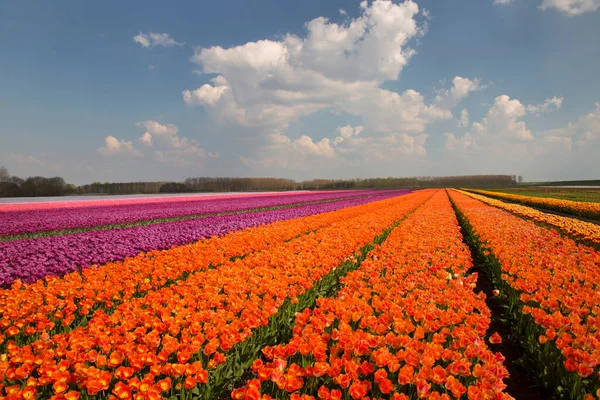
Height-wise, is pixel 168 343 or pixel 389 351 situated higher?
pixel 168 343

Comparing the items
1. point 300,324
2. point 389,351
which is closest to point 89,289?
point 300,324

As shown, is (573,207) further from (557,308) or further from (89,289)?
(89,289)

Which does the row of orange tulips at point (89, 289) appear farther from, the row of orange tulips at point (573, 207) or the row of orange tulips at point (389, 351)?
the row of orange tulips at point (573, 207)

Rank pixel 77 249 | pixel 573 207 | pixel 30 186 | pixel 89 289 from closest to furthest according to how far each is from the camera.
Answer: pixel 89 289 < pixel 77 249 < pixel 573 207 < pixel 30 186

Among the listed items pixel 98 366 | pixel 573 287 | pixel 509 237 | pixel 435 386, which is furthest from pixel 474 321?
pixel 509 237

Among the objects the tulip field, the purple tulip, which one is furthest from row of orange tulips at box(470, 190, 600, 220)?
the purple tulip

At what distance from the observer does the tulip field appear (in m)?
2.71

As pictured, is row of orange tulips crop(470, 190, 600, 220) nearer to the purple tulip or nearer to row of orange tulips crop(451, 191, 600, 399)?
row of orange tulips crop(451, 191, 600, 399)

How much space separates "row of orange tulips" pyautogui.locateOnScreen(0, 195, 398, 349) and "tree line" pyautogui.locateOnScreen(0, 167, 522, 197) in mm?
69150

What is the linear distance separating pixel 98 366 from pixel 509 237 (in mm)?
9317

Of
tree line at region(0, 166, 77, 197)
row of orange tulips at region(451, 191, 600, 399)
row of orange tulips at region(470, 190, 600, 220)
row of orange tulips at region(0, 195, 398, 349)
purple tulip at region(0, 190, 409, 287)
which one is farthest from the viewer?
tree line at region(0, 166, 77, 197)

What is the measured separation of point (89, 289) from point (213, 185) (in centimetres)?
9775

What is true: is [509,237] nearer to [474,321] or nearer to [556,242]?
Result: [556,242]

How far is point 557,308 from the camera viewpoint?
400 centimetres
